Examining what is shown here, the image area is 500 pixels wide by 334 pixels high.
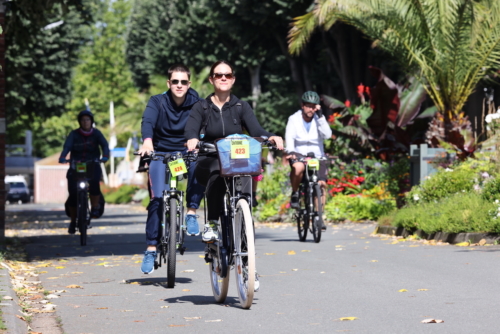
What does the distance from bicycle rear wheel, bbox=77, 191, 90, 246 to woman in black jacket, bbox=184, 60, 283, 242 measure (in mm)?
6268

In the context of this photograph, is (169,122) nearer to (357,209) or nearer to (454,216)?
(454,216)

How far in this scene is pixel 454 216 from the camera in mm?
11922

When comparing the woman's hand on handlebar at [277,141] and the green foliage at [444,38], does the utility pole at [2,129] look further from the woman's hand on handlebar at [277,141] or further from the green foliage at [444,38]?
the woman's hand on handlebar at [277,141]

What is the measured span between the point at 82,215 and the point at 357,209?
6.41m

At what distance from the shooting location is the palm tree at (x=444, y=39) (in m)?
16.5

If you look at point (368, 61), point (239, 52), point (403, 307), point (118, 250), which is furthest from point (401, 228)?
point (239, 52)

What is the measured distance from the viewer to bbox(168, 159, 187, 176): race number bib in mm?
7792

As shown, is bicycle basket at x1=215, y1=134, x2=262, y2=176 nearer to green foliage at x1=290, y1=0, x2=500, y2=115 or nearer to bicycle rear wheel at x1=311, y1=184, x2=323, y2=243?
bicycle rear wheel at x1=311, y1=184, x2=323, y2=243

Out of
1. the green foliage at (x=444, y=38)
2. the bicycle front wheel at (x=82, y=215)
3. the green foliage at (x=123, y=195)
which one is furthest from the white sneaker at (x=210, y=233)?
the green foliage at (x=123, y=195)

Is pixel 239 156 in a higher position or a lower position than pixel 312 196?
higher

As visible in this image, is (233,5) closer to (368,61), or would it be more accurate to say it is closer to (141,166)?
(368,61)

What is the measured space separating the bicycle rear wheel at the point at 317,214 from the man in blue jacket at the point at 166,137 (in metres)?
4.51

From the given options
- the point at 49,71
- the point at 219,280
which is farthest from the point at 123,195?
the point at 219,280

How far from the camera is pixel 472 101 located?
24578mm
